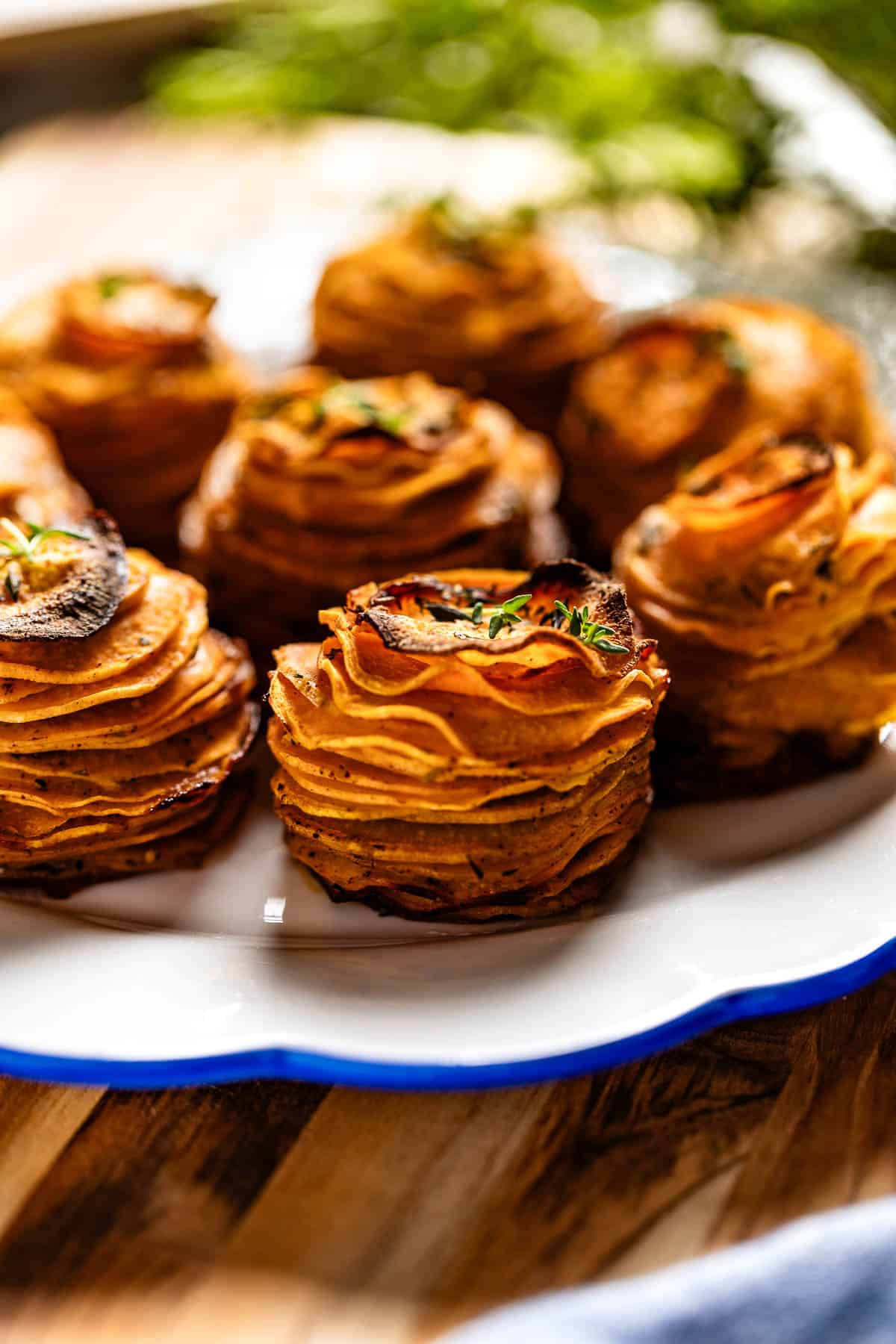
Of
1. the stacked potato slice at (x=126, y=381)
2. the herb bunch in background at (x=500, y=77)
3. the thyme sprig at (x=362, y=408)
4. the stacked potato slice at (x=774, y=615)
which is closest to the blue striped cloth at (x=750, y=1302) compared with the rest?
the stacked potato slice at (x=774, y=615)

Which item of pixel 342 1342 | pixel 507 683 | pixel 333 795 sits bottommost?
pixel 342 1342

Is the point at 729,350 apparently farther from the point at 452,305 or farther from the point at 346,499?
the point at 346,499

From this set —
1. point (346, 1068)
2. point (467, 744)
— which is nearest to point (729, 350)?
point (467, 744)

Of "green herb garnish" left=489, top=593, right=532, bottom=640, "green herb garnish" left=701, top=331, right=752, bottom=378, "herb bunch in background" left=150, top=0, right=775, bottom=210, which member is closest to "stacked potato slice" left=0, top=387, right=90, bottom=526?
"green herb garnish" left=489, top=593, right=532, bottom=640

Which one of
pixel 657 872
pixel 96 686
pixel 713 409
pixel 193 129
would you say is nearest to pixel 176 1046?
pixel 96 686

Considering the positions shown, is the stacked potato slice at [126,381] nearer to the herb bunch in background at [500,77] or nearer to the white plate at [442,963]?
the white plate at [442,963]

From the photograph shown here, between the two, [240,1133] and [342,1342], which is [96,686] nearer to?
[240,1133]

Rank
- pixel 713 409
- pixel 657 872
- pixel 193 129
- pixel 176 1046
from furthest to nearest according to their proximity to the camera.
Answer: pixel 193 129 < pixel 713 409 < pixel 657 872 < pixel 176 1046
